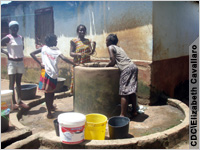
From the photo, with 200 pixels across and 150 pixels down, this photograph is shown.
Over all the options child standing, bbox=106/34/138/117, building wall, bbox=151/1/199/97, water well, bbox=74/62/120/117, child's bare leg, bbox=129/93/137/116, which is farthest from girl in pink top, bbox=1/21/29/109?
building wall, bbox=151/1/199/97

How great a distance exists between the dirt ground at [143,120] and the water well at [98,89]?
0.56 metres

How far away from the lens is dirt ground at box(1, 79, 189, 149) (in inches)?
148

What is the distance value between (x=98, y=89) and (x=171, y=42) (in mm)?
2998

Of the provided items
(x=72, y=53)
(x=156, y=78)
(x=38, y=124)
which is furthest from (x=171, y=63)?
(x=38, y=124)

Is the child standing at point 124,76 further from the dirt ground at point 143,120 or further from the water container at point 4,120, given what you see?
the water container at point 4,120

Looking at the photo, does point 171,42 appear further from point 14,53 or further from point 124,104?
point 14,53

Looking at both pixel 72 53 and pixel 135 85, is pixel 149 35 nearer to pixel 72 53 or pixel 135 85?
pixel 135 85

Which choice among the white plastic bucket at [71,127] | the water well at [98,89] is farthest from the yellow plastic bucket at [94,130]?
the water well at [98,89]

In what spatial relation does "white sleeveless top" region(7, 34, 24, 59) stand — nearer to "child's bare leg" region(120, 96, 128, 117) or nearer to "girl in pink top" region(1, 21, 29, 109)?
"girl in pink top" region(1, 21, 29, 109)

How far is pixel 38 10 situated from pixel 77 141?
21.3ft

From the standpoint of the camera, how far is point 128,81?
397 cm

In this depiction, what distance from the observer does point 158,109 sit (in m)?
4.96

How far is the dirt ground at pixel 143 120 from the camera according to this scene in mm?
3754

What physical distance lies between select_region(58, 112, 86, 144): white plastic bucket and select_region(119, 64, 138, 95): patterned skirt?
1.44m
